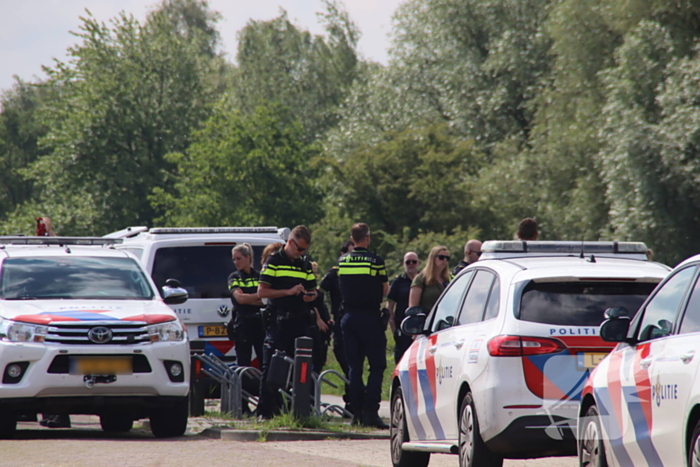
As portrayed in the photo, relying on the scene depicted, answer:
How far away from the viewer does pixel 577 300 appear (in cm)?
720

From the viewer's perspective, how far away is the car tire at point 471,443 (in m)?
7.23

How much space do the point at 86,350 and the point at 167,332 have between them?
0.83 meters

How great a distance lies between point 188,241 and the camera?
13.4 metres

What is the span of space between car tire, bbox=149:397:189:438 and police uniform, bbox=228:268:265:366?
2.04 m

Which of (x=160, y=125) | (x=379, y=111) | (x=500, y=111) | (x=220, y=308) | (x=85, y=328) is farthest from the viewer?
(x=160, y=125)

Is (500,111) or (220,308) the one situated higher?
(500,111)

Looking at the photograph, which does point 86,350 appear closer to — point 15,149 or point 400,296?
point 400,296

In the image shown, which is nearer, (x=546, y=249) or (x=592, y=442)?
(x=592, y=442)

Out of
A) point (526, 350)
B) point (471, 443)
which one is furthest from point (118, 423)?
point (526, 350)

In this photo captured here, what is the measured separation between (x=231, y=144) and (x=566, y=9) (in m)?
20.9

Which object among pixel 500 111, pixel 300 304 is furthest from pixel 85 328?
pixel 500 111

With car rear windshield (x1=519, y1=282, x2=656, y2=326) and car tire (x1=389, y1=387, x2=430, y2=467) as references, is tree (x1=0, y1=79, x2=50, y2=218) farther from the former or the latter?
car rear windshield (x1=519, y1=282, x2=656, y2=326)

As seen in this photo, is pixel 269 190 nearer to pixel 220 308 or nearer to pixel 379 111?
pixel 379 111

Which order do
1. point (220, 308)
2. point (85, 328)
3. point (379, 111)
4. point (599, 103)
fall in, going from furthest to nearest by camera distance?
point (379, 111)
point (599, 103)
point (220, 308)
point (85, 328)
